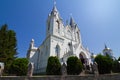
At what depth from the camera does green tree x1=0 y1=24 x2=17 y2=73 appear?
2318cm

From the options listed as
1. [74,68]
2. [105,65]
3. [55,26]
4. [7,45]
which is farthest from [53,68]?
[55,26]

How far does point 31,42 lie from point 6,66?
2192 centimetres

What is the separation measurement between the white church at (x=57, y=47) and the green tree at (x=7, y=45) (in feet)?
28.7

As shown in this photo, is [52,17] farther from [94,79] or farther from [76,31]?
[94,79]

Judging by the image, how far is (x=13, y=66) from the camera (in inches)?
766

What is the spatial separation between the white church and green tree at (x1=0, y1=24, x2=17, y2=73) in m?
8.76

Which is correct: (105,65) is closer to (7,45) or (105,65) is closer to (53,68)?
(53,68)

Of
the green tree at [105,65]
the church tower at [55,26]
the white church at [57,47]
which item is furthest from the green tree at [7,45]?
the green tree at [105,65]

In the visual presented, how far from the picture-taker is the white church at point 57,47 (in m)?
31.4

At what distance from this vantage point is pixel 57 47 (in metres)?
33.0

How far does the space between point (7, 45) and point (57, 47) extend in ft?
43.0

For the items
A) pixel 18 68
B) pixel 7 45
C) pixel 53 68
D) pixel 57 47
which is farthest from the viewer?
pixel 57 47

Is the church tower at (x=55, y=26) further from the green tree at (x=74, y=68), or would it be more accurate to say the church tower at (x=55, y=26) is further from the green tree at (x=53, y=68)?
the green tree at (x=74, y=68)

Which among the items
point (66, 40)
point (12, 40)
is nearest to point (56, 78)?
point (12, 40)
